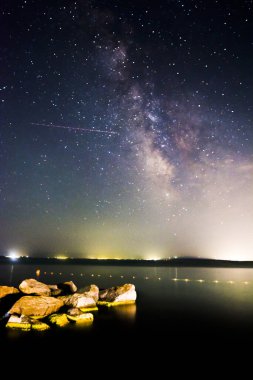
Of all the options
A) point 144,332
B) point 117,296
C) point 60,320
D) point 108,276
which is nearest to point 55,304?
point 60,320

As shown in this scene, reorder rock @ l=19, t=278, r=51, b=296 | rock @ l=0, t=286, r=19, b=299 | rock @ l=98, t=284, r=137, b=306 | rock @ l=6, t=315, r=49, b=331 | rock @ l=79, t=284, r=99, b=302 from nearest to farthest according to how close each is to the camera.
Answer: rock @ l=6, t=315, r=49, b=331, rock @ l=79, t=284, r=99, b=302, rock @ l=19, t=278, r=51, b=296, rock @ l=98, t=284, r=137, b=306, rock @ l=0, t=286, r=19, b=299

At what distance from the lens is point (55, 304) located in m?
20.1

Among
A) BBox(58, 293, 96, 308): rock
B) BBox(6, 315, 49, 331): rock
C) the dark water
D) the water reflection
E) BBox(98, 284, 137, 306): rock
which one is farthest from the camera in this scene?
BBox(98, 284, 137, 306): rock

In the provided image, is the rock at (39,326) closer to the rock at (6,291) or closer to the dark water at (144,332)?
the dark water at (144,332)

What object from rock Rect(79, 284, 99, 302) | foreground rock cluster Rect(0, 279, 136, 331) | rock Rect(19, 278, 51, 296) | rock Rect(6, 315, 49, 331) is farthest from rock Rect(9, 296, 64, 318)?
rock Rect(19, 278, 51, 296)

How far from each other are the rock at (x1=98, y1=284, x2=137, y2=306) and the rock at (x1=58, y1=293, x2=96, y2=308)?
2.85 metres

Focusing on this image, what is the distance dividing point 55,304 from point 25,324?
3.16m

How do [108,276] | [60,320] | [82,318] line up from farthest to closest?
1. [108,276]
2. [82,318]
3. [60,320]

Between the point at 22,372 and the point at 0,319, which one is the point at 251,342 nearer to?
Answer: the point at 22,372

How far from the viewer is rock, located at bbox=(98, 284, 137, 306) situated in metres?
25.9

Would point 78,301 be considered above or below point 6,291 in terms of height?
above

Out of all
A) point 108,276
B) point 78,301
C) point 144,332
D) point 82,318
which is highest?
point 78,301

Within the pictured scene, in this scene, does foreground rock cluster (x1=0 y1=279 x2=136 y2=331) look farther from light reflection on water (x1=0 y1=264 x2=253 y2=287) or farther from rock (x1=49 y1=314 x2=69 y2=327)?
light reflection on water (x1=0 y1=264 x2=253 y2=287)

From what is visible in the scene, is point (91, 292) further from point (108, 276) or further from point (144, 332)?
point (108, 276)
